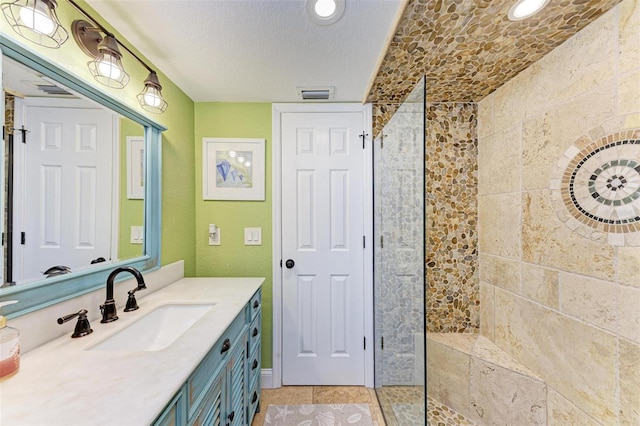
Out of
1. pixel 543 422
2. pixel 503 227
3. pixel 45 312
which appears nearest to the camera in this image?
pixel 45 312

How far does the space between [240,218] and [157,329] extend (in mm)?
982

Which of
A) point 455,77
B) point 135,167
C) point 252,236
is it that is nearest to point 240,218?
point 252,236

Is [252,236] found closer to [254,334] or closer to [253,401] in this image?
[254,334]

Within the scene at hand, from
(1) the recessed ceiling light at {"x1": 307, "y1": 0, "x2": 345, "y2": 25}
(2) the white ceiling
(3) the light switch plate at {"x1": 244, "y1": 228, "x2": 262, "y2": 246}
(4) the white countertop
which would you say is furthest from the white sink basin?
(1) the recessed ceiling light at {"x1": 307, "y1": 0, "x2": 345, "y2": 25}

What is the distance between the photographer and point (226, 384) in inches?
45.9

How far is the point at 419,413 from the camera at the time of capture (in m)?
1.25

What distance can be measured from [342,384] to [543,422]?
1.24 metres

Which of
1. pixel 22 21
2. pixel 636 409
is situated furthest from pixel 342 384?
pixel 22 21

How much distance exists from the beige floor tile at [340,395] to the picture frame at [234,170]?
5.17 feet

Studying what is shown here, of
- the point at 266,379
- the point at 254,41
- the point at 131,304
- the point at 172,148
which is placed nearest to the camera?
the point at 131,304

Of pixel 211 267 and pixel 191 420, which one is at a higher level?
pixel 211 267

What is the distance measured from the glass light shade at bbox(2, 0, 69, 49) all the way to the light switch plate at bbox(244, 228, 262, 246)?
1449 millimetres

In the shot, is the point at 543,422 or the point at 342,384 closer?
the point at 543,422

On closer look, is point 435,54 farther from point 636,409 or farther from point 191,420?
point 191,420
